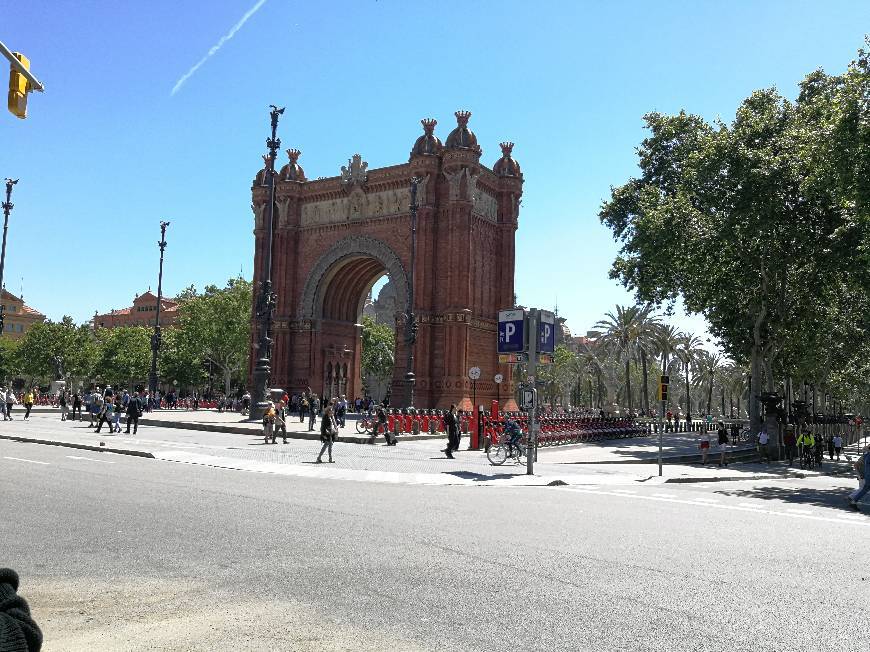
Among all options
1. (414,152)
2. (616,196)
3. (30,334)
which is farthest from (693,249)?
(30,334)

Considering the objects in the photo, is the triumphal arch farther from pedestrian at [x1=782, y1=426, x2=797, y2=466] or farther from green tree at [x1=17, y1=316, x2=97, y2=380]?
green tree at [x1=17, y1=316, x2=97, y2=380]

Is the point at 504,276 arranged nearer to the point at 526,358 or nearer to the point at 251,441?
the point at 251,441

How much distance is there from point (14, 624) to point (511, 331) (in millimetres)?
17870

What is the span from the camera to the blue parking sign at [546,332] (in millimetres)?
18109

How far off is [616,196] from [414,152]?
47.5 ft

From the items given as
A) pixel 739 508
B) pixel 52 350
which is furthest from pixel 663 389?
pixel 52 350

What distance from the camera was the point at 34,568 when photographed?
667 cm

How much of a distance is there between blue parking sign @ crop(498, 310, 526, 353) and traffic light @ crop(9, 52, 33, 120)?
12595 millimetres

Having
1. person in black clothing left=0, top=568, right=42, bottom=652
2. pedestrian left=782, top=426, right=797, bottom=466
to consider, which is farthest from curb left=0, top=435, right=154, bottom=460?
pedestrian left=782, top=426, right=797, bottom=466

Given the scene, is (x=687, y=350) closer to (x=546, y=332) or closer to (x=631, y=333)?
(x=631, y=333)

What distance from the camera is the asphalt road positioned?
5117mm

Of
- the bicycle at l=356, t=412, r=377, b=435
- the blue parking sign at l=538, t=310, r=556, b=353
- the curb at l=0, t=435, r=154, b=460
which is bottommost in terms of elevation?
the curb at l=0, t=435, r=154, b=460

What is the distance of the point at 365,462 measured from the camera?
19.1 metres

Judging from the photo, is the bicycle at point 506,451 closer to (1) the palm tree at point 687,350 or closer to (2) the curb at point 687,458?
(2) the curb at point 687,458
